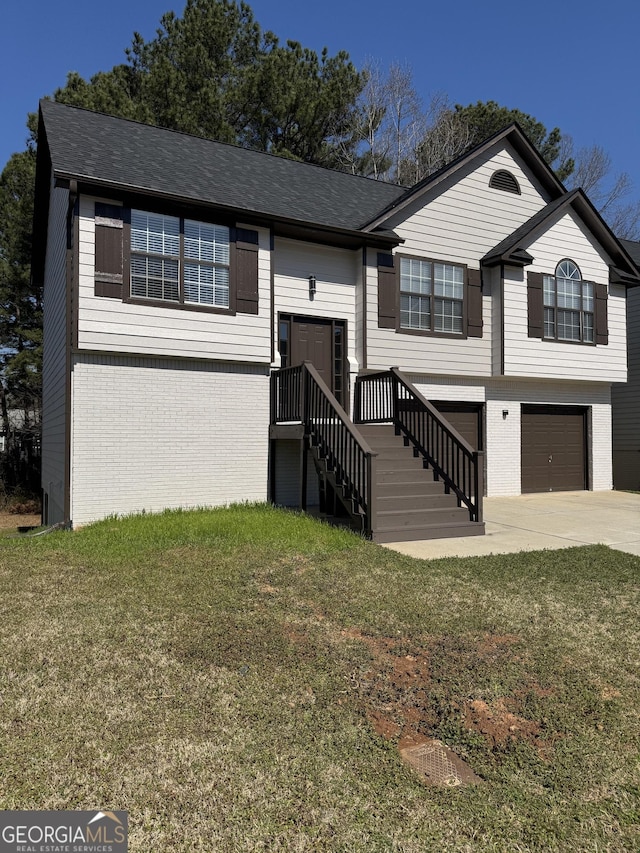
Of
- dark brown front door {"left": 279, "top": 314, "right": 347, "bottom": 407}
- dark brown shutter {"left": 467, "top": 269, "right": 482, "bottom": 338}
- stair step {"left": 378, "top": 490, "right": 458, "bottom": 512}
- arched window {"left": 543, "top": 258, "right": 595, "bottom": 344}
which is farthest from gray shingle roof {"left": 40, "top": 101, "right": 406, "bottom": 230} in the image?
stair step {"left": 378, "top": 490, "right": 458, "bottom": 512}

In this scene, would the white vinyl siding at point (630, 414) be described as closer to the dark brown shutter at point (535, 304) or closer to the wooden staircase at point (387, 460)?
the dark brown shutter at point (535, 304)

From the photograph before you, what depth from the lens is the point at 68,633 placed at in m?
4.32

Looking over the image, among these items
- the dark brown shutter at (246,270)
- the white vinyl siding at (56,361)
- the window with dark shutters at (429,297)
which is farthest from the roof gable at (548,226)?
the white vinyl siding at (56,361)

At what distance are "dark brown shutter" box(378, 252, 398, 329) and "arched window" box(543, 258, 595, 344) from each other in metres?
4.01

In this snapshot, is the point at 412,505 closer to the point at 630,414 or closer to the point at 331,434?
the point at 331,434

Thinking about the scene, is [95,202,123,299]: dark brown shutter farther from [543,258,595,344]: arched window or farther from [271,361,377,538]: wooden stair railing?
[543,258,595,344]: arched window

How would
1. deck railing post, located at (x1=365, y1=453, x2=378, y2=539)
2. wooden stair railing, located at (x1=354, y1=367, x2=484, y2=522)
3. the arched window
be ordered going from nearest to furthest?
deck railing post, located at (x1=365, y1=453, x2=378, y2=539) → wooden stair railing, located at (x1=354, y1=367, x2=484, y2=522) → the arched window

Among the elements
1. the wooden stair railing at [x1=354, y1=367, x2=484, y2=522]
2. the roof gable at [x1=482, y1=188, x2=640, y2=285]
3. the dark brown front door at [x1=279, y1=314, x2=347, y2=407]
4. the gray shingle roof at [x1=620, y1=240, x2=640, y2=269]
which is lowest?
the wooden stair railing at [x1=354, y1=367, x2=484, y2=522]

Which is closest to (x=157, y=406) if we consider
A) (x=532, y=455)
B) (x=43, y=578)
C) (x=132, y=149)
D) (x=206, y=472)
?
(x=206, y=472)

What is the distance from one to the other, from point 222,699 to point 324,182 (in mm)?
12691

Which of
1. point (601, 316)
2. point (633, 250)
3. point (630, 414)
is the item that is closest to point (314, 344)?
point (601, 316)

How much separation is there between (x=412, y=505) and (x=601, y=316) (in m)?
8.88

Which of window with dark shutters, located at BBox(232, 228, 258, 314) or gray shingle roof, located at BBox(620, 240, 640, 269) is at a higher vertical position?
gray shingle roof, located at BBox(620, 240, 640, 269)

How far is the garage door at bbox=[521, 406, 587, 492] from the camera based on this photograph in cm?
1391
